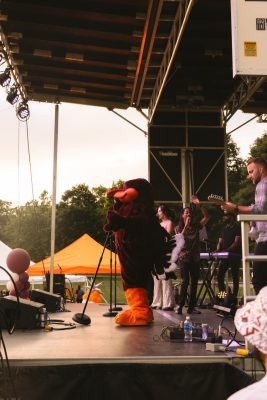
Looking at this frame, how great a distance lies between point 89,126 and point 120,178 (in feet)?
19.4

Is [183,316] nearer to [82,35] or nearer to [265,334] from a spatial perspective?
[265,334]

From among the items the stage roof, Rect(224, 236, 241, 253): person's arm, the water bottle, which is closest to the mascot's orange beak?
the water bottle

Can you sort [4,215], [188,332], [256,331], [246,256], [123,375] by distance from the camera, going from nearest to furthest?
[256,331]
[123,375]
[246,256]
[188,332]
[4,215]

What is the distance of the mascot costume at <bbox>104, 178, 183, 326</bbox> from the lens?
459cm

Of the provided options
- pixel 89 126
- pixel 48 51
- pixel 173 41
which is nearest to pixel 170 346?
pixel 173 41

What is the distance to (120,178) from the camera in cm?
4762

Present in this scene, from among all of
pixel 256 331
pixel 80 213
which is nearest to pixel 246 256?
pixel 256 331

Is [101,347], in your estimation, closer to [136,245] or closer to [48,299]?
[136,245]

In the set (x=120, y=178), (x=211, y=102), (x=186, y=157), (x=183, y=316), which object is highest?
(x=120, y=178)

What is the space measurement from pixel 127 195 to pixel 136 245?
51cm

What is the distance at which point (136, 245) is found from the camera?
15.5 feet

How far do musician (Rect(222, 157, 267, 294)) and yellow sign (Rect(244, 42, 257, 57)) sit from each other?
2.80 feet

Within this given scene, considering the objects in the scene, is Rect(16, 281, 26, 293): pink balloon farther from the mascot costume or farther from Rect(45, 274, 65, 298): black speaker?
Rect(45, 274, 65, 298): black speaker

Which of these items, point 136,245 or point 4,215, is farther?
point 4,215
